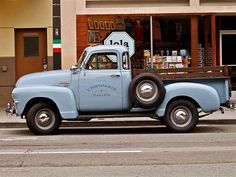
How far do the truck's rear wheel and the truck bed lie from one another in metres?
0.58

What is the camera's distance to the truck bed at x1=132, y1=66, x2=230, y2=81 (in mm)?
12805

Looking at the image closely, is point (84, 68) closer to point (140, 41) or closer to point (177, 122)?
point (177, 122)

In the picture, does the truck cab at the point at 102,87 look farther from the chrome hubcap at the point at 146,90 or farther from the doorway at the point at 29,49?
the doorway at the point at 29,49

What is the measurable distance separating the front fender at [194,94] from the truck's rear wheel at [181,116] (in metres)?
0.15

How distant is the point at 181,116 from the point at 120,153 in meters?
3.38

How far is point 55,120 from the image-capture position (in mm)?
12766

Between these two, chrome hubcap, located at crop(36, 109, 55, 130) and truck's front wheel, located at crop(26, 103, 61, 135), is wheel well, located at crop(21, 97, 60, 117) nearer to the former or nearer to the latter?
truck's front wheel, located at crop(26, 103, 61, 135)

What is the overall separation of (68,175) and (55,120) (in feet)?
16.4

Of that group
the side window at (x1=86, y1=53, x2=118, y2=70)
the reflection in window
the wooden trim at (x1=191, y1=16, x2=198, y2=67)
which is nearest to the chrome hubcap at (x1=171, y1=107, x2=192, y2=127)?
the side window at (x1=86, y1=53, x2=118, y2=70)

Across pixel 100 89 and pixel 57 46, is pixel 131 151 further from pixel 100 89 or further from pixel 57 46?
pixel 57 46

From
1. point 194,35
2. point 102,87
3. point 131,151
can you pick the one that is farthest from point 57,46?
point 131,151

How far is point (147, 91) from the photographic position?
12523 mm

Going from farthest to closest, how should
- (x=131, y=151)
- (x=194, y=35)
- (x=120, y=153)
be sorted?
(x=194, y=35) < (x=131, y=151) < (x=120, y=153)

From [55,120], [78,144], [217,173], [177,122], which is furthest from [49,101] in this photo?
[217,173]
